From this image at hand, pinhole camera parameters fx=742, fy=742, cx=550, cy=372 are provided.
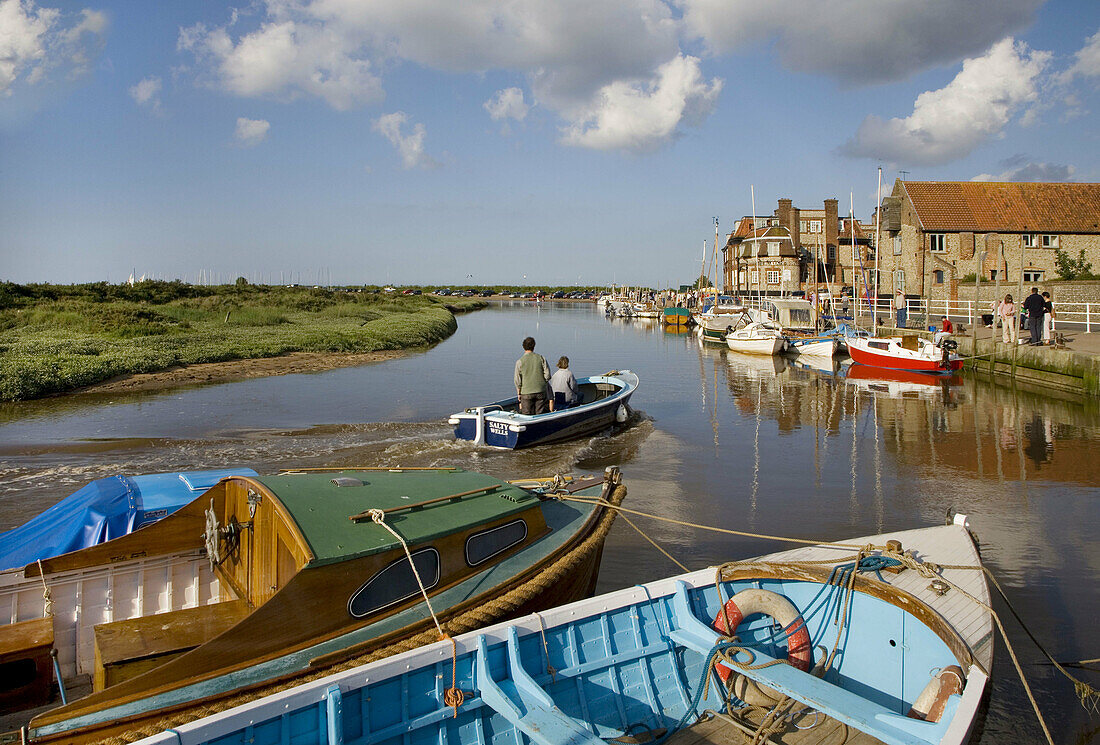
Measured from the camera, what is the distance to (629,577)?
894cm

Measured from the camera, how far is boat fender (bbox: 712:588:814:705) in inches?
219

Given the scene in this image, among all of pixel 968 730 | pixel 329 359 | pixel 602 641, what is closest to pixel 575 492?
pixel 602 641

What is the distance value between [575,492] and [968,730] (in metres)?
5.03

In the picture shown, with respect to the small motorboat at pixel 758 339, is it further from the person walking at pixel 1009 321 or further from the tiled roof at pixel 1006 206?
the tiled roof at pixel 1006 206

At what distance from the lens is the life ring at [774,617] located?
5.60 metres

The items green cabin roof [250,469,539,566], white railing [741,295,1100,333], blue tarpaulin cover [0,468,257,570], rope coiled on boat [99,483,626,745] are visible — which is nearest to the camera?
rope coiled on boat [99,483,626,745]

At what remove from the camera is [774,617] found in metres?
5.75

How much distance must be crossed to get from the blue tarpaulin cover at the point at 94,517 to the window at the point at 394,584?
2.24m

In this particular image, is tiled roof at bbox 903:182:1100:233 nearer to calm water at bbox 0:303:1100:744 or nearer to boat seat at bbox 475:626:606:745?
calm water at bbox 0:303:1100:744

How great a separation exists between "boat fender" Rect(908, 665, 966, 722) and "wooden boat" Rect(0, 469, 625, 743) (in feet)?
9.91

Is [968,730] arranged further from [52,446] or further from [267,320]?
[267,320]

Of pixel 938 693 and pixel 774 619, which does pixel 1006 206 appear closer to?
pixel 774 619

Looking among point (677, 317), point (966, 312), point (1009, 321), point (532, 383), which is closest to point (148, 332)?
point (532, 383)

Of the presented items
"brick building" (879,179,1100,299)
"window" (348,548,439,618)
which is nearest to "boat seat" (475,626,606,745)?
"window" (348,548,439,618)
